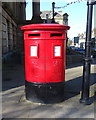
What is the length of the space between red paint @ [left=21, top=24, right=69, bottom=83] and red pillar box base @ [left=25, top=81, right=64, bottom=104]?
0.42 ft

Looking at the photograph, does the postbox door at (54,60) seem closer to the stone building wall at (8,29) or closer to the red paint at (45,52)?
the red paint at (45,52)

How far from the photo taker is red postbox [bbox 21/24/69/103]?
12.7 feet

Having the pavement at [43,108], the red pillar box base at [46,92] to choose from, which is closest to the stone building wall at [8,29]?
the pavement at [43,108]

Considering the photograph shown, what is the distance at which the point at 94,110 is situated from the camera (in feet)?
12.1

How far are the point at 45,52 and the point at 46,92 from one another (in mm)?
1043

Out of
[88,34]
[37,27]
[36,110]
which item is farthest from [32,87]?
[88,34]

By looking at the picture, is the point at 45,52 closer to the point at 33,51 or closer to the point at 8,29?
the point at 33,51

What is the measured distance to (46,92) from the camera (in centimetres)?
399

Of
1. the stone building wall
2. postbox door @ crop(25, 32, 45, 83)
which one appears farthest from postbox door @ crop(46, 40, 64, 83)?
the stone building wall

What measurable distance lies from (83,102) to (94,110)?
427 millimetres

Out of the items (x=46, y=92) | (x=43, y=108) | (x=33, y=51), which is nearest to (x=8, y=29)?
(x=33, y=51)

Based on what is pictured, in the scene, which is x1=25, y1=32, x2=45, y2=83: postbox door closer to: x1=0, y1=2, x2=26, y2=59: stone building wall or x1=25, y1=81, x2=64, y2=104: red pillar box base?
x1=25, y1=81, x2=64, y2=104: red pillar box base

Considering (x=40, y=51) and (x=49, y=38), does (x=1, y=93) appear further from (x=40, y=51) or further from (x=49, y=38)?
(x=49, y=38)

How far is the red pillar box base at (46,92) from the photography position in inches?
157
